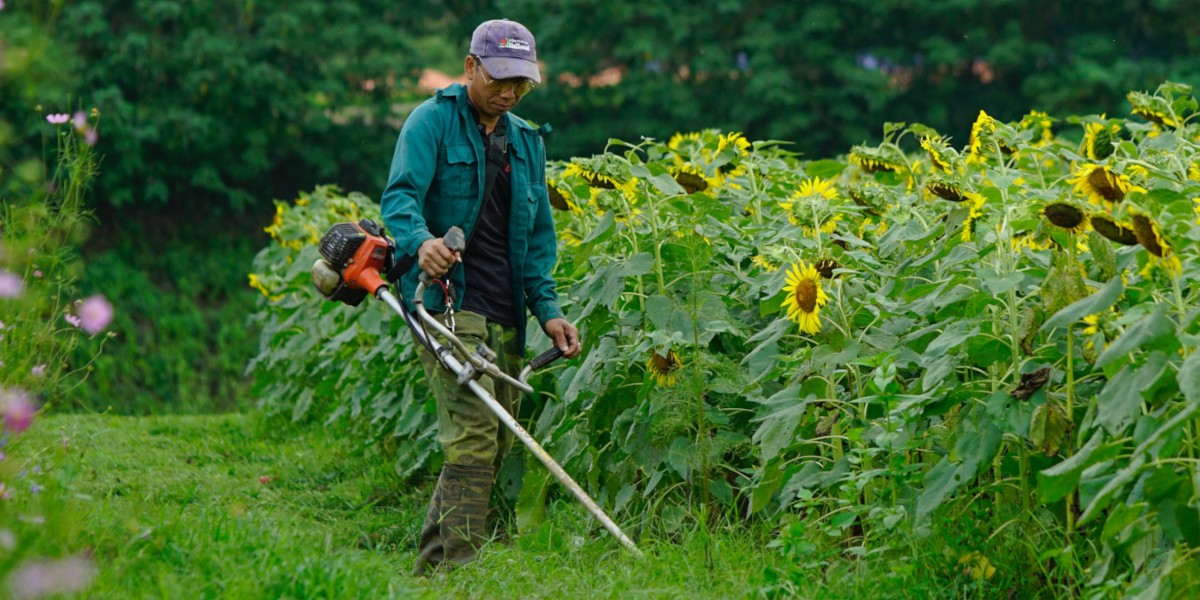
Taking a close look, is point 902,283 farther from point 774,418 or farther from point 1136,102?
point 1136,102

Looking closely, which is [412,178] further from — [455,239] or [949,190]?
[949,190]

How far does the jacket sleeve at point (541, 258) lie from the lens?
15.1ft

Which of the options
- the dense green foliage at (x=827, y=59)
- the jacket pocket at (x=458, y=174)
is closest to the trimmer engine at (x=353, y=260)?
the jacket pocket at (x=458, y=174)

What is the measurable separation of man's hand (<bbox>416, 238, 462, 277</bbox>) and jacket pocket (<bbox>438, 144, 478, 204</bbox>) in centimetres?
42

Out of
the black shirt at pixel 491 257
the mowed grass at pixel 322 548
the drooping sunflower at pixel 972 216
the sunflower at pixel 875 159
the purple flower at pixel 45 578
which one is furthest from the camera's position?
the sunflower at pixel 875 159

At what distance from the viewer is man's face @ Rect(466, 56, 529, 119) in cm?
434

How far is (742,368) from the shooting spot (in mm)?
4348

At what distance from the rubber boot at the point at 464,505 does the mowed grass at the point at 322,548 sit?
9 centimetres

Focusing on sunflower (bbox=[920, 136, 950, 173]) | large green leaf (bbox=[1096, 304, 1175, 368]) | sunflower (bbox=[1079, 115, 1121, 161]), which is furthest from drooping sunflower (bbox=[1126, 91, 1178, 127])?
large green leaf (bbox=[1096, 304, 1175, 368])

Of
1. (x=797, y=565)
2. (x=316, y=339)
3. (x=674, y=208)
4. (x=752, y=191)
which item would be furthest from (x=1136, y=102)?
(x=316, y=339)

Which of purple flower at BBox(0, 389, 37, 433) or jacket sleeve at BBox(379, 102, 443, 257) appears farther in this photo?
jacket sleeve at BBox(379, 102, 443, 257)

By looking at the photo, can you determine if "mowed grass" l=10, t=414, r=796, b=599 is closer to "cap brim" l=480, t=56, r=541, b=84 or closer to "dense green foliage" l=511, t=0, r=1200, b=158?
"cap brim" l=480, t=56, r=541, b=84

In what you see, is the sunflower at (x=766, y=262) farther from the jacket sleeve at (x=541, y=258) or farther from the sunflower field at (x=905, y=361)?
the jacket sleeve at (x=541, y=258)

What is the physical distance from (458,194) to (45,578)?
6.86ft
